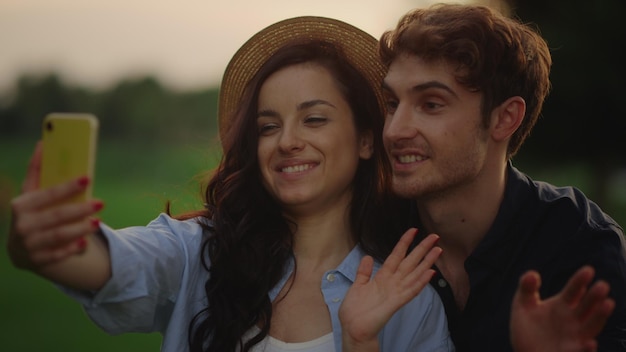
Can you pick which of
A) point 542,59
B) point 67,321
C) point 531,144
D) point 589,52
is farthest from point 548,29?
point 542,59

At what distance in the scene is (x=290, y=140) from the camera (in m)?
3.20

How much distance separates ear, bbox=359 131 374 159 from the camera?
11.5 ft

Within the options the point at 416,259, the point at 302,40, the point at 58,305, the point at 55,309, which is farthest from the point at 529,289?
the point at 58,305

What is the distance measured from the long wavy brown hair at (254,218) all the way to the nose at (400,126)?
0.12 meters

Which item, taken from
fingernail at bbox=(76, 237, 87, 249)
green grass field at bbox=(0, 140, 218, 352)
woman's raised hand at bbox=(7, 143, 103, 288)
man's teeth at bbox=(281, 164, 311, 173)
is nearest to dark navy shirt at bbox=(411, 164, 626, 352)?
man's teeth at bbox=(281, 164, 311, 173)

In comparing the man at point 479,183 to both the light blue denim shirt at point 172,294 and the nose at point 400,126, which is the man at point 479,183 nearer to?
the nose at point 400,126

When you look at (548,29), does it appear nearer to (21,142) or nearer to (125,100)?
(21,142)

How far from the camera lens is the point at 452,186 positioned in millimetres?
3557

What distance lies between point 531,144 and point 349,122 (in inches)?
497

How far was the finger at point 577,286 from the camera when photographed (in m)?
2.32

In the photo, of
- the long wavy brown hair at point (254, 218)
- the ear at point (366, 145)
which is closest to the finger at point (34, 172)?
the long wavy brown hair at point (254, 218)

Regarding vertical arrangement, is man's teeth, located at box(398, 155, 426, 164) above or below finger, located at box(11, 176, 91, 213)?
below

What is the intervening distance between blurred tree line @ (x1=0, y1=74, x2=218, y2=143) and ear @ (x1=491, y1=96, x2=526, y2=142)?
1028 inches

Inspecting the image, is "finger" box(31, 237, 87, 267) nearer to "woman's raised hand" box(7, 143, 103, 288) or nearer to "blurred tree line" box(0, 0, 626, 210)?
"woman's raised hand" box(7, 143, 103, 288)
